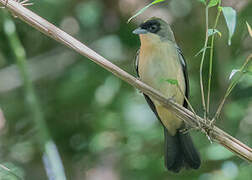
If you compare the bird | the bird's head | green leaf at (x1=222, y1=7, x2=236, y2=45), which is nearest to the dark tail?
the bird

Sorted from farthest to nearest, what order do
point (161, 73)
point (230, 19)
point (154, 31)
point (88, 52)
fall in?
point (154, 31) < point (161, 73) < point (88, 52) < point (230, 19)

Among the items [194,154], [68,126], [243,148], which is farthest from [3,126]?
[243,148]

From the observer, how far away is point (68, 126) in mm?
4992

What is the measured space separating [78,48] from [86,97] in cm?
234

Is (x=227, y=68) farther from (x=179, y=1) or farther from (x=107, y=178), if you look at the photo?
(x=107, y=178)

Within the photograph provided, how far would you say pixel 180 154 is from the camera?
3967mm

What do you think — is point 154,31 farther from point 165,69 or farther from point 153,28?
point 165,69

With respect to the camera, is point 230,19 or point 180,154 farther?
point 180,154

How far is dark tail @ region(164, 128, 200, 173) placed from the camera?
3.83 meters

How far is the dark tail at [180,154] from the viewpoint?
12.6 ft

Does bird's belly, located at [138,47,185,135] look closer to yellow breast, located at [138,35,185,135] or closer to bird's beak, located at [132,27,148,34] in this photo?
yellow breast, located at [138,35,185,135]

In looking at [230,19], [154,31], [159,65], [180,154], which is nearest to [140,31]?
[154,31]

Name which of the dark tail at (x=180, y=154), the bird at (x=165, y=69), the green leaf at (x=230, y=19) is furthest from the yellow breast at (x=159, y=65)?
the green leaf at (x=230, y=19)

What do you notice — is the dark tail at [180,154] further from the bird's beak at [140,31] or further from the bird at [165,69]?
the bird's beak at [140,31]
